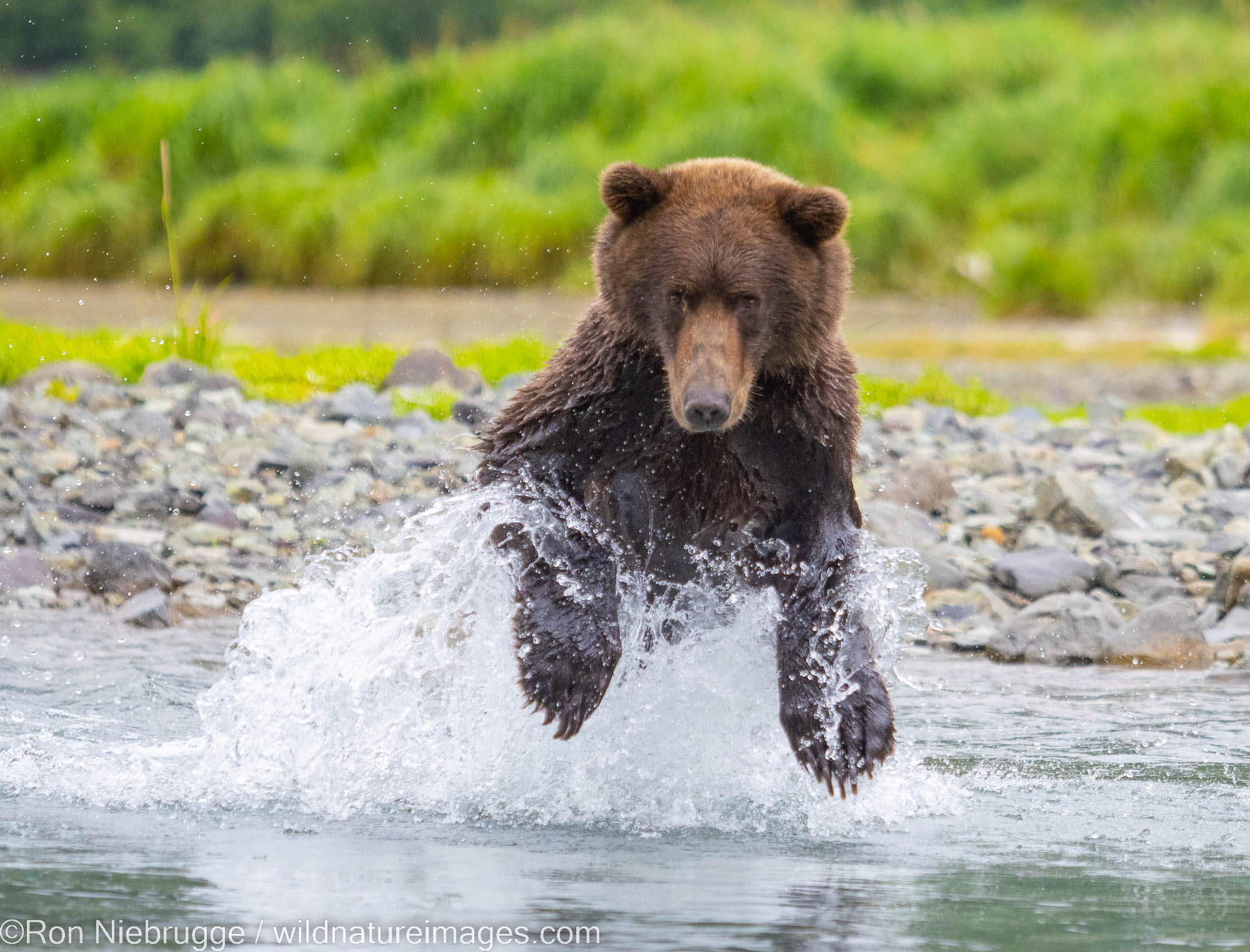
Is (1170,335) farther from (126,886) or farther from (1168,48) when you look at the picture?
(126,886)

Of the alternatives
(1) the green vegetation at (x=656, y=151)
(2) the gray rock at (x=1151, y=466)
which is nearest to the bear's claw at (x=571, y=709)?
(2) the gray rock at (x=1151, y=466)

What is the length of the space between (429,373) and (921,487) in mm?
2907

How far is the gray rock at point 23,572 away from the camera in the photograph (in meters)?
6.66

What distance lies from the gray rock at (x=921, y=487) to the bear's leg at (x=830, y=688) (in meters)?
3.41

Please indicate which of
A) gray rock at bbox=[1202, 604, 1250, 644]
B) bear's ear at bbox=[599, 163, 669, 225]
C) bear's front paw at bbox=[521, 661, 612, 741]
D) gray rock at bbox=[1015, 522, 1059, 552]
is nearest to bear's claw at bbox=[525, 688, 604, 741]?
bear's front paw at bbox=[521, 661, 612, 741]

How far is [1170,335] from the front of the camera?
1460 centimetres

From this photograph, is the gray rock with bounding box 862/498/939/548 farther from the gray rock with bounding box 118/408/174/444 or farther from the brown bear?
the gray rock with bounding box 118/408/174/444

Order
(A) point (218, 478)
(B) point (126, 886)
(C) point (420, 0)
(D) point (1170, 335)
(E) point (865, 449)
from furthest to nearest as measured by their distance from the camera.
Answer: (C) point (420, 0) < (D) point (1170, 335) < (E) point (865, 449) < (A) point (218, 478) < (B) point (126, 886)

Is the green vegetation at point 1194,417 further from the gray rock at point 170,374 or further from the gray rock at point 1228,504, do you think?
the gray rock at point 170,374

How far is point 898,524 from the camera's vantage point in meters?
7.35

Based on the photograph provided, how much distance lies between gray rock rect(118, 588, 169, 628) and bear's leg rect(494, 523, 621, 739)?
7.89 feet

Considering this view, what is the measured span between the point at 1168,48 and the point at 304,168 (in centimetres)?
920

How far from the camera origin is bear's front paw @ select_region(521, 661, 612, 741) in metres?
4.20

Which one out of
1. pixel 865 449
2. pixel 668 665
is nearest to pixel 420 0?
pixel 865 449
